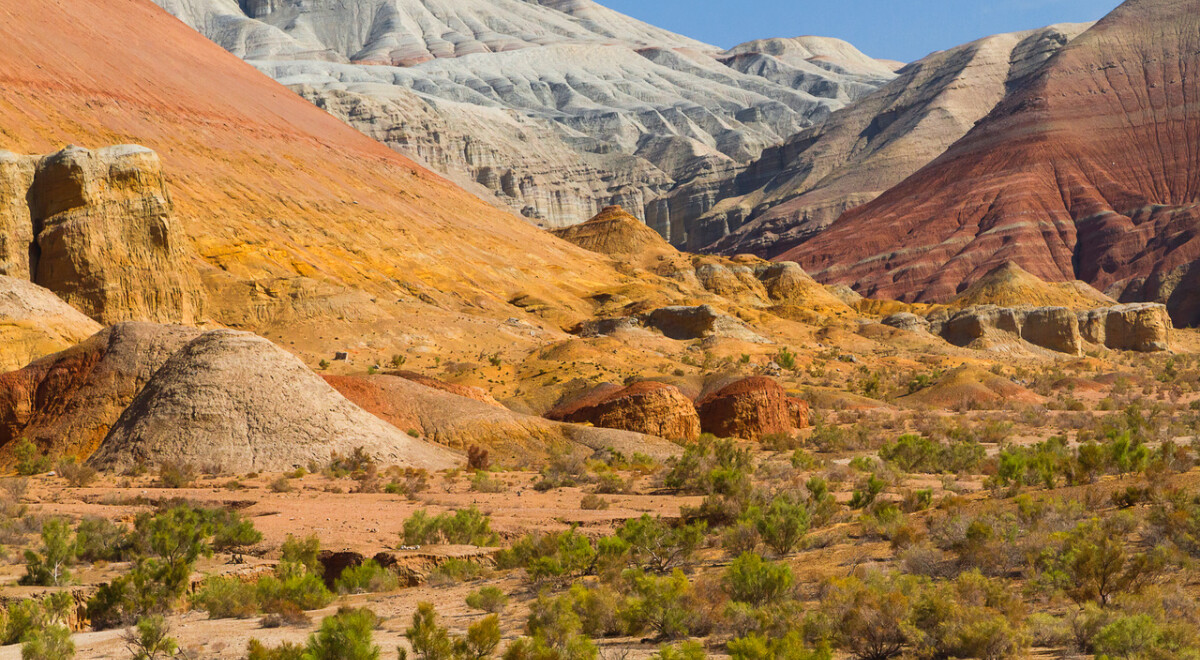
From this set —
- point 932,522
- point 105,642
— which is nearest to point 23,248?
point 105,642

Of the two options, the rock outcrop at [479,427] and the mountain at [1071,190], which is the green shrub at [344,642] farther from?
the mountain at [1071,190]

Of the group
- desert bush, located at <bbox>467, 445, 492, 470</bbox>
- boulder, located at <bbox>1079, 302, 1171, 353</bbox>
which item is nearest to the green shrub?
desert bush, located at <bbox>467, 445, 492, 470</bbox>

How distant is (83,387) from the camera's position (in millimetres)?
23047

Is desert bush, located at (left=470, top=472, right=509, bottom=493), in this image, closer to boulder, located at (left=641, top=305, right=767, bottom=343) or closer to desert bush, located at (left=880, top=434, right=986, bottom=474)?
desert bush, located at (left=880, top=434, right=986, bottom=474)

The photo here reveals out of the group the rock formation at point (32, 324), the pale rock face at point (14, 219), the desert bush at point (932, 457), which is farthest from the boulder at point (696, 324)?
the desert bush at point (932, 457)

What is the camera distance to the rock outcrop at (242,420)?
19.9m

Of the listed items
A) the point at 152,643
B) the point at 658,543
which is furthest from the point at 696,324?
the point at 152,643

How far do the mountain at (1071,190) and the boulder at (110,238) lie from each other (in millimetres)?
84017

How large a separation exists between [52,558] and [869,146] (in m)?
154

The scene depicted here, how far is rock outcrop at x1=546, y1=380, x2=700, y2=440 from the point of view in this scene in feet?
89.7

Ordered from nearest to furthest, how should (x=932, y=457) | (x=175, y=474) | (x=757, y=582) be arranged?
(x=757, y=582) → (x=175, y=474) → (x=932, y=457)

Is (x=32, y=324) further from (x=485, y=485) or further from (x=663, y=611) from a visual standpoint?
(x=663, y=611)

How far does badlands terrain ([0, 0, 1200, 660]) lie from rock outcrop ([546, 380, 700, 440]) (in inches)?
3.6

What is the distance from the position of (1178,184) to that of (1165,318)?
168 feet
